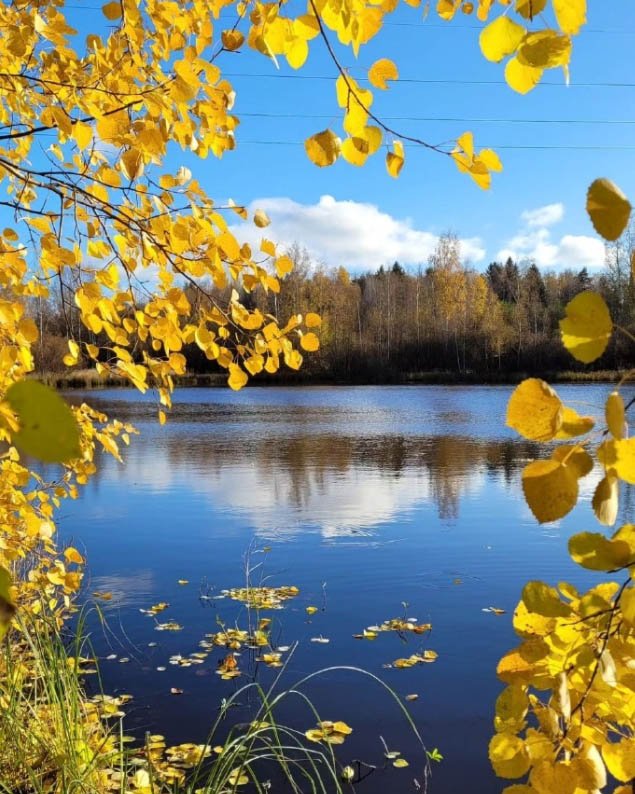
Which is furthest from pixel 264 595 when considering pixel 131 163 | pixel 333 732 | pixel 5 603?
pixel 5 603

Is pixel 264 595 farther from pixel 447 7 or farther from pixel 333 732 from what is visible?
pixel 447 7

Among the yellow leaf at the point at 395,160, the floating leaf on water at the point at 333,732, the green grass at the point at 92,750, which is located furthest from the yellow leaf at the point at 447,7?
the floating leaf on water at the point at 333,732

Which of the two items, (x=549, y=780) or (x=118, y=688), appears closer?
(x=549, y=780)

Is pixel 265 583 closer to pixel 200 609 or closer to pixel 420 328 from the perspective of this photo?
pixel 200 609

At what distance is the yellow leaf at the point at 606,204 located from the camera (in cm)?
52

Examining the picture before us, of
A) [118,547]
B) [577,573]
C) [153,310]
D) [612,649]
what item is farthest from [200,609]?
[612,649]

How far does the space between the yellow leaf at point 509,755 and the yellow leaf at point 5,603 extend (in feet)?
1.53

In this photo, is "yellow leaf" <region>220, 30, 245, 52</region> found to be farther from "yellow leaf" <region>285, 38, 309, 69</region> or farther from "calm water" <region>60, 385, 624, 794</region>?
"calm water" <region>60, 385, 624, 794</region>

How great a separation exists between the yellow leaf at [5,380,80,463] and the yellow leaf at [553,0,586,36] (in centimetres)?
59

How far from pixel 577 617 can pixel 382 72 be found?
75 centimetres

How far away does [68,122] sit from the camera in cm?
156

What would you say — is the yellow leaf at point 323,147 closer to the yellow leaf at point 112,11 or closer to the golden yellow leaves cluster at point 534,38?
the golden yellow leaves cluster at point 534,38

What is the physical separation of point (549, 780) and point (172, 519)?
8.47 meters

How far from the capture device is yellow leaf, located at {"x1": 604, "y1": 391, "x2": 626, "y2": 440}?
0.48 m
